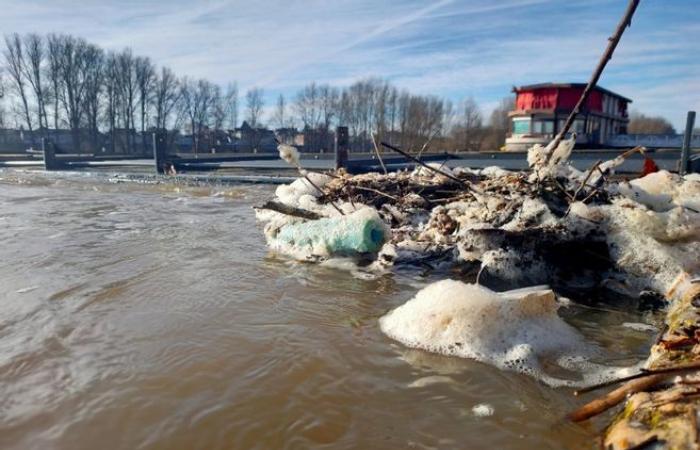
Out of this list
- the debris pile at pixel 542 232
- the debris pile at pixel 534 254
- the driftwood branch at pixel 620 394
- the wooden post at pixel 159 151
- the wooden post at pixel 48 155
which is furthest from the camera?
the wooden post at pixel 48 155

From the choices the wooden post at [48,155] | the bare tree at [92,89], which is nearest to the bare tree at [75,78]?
the bare tree at [92,89]

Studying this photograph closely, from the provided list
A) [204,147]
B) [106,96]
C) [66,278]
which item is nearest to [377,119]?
[204,147]

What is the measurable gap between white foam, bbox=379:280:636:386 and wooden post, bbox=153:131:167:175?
1685 cm

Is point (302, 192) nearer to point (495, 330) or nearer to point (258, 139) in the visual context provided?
point (495, 330)

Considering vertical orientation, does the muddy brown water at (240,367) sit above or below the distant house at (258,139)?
below

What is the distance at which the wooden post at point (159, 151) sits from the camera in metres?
18.1

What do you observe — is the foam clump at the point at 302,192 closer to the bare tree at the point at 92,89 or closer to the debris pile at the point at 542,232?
the debris pile at the point at 542,232

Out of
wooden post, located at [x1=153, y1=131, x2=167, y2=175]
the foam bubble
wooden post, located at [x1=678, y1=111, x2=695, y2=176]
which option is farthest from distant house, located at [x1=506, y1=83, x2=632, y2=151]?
A: the foam bubble

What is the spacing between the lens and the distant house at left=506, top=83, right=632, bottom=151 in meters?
34.3

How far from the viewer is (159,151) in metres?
18.4

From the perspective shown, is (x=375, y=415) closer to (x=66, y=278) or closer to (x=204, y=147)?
(x=66, y=278)

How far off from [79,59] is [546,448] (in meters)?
69.1

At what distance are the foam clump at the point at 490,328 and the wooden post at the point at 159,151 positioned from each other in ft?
55.3

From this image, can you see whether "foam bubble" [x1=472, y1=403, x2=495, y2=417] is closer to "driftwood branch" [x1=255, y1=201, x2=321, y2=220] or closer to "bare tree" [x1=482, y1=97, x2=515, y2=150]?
"driftwood branch" [x1=255, y1=201, x2=321, y2=220]
